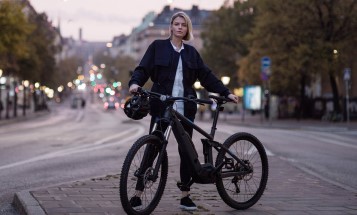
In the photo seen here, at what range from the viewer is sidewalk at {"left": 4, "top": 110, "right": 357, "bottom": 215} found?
6.21m

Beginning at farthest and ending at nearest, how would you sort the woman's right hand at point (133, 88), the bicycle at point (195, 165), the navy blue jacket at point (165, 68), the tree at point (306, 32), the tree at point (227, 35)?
1. the tree at point (227, 35)
2. the tree at point (306, 32)
3. the navy blue jacket at point (165, 68)
4. the woman's right hand at point (133, 88)
5. the bicycle at point (195, 165)

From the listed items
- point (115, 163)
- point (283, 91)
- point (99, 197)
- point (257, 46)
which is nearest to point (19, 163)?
point (115, 163)

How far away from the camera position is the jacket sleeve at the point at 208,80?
6582 millimetres

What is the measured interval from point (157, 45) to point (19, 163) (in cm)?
654

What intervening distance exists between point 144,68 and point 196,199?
58.1 inches

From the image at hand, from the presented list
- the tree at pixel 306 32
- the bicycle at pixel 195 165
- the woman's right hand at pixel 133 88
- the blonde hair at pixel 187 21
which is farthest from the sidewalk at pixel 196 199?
the tree at pixel 306 32

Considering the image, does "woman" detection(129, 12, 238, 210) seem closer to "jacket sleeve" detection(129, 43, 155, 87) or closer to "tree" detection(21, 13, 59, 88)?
"jacket sleeve" detection(129, 43, 155, 87)

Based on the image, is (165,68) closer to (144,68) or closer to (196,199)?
(144,68)

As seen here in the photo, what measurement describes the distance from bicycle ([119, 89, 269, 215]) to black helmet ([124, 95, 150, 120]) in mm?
64

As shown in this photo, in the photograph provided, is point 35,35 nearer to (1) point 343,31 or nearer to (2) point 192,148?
(1) point 343,31

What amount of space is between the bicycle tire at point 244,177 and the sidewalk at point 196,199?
0.10m

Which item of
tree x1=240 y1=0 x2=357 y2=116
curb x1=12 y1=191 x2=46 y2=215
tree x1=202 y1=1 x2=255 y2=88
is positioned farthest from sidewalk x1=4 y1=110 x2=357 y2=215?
tree x1=202 y1=1 x2=255 y2=88

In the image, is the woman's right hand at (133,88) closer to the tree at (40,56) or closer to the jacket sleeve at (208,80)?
the jacket sleeve at (208,80)

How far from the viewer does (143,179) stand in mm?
5699
